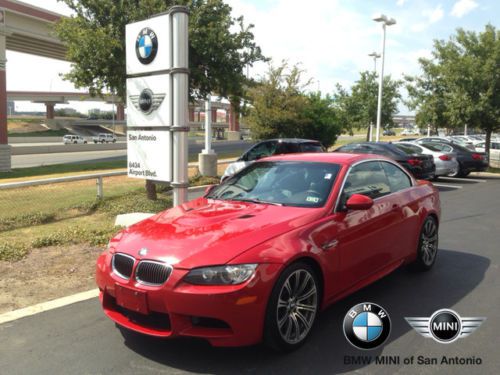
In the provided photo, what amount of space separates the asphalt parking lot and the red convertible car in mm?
234

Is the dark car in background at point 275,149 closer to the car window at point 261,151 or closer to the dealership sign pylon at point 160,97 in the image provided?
the car window at point 261,151

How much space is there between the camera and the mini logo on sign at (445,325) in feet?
12.9

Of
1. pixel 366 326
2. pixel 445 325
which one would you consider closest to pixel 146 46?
pixel 366 326

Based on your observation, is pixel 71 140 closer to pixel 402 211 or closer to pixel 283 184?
pixel 283 184

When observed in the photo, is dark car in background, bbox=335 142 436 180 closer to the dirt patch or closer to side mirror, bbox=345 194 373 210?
the dirt patch

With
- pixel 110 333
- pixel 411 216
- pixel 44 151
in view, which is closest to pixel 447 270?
pixel 411 216

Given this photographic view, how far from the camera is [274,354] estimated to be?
3.49 meters

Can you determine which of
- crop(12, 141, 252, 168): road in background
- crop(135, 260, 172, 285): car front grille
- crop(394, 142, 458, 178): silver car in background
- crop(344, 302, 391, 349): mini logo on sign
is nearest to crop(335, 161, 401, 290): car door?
crop(344, 302, 391, 349): mini logo on sign

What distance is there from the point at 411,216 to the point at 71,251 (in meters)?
4.35

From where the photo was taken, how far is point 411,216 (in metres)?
5.15

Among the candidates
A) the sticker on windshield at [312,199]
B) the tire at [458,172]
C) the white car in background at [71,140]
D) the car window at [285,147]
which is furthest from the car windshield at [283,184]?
the white car in background at [71,140]

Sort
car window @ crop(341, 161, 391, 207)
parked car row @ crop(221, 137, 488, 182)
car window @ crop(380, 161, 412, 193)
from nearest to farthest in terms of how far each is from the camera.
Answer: car window @ crop(341, 161, 391, 207)
car window @ crop(380, 161, 412, 193)
parked car row @ crop(221, 137, 488, 182)

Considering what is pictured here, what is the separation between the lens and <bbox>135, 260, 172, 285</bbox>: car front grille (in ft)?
10.8

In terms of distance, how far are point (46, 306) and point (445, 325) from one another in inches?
144
